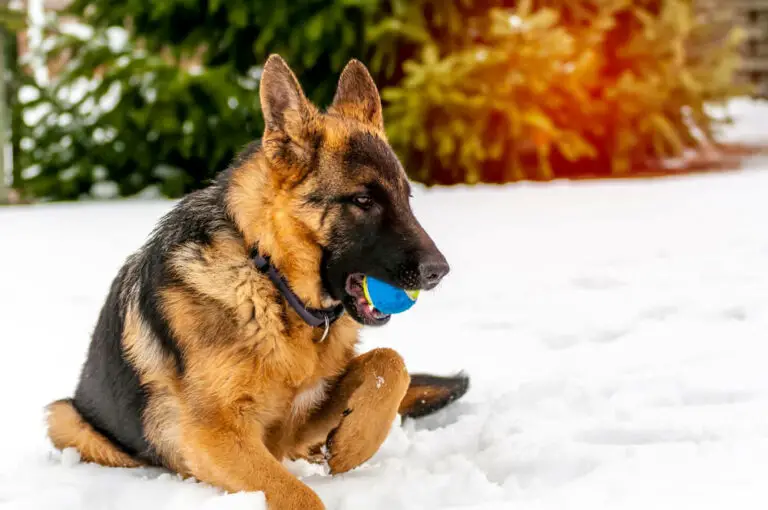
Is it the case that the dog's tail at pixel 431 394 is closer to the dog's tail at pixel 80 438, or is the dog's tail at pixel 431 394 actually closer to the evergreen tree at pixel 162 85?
the dog's tail at pixel 80 438

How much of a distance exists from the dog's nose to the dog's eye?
1.02 ft

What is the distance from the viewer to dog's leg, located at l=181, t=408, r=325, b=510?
122 inches

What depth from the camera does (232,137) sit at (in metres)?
10.9

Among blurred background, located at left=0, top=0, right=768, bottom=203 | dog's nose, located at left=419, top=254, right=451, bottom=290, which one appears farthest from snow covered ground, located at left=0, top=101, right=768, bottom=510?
blurred background, located at left=0, top=0, right=768, bottom=203

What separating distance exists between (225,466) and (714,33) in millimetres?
10788

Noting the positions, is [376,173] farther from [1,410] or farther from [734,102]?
[734,102]

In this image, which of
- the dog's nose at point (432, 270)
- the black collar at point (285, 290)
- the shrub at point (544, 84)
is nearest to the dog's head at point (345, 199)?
the dog's nose at point (432, 270)

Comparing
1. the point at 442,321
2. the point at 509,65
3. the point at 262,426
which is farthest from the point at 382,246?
the point at 509,65

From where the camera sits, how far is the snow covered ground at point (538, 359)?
320cm

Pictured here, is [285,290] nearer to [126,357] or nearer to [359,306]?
[359,306]

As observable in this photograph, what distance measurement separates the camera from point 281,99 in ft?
11.0

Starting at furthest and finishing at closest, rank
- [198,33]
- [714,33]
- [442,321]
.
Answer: [714,33] → [198,33] → [442,321]

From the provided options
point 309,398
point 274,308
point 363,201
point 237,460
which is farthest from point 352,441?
point 363,201

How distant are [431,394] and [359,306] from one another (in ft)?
2.93
